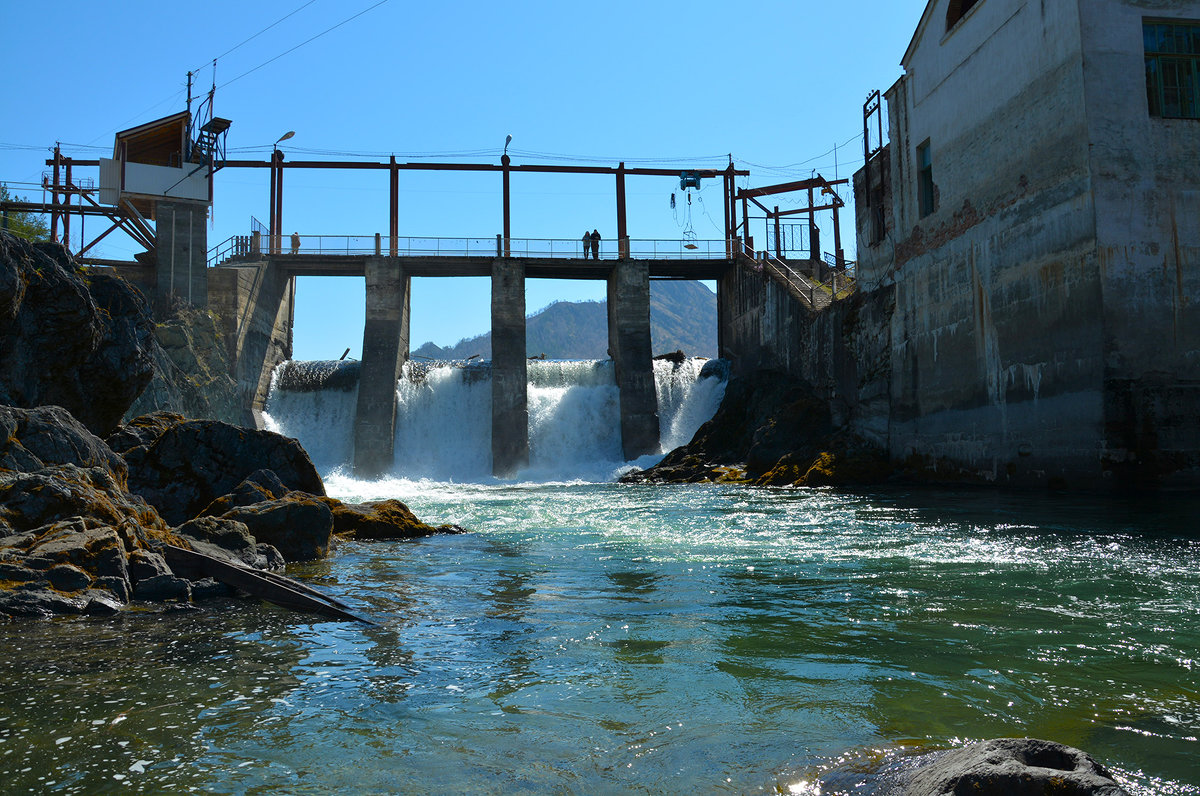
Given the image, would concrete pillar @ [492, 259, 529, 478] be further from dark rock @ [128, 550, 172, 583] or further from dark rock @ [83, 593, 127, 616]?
dark rock @ [83, 593, 127, 616]

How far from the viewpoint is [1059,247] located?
49.6 feet

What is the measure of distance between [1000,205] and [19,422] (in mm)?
16278

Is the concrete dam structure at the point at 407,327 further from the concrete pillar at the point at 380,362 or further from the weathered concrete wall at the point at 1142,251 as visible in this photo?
the weathered concrete wall at the point at 1142,251

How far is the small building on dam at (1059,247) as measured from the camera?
14.1m

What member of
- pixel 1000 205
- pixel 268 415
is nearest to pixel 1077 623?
pixel 1000 205

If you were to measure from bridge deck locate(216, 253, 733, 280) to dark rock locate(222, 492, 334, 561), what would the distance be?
23.7 meters

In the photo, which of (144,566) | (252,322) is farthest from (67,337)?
(252,322)

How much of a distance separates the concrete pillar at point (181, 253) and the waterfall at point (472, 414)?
4581mm

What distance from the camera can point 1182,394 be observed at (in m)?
14.0

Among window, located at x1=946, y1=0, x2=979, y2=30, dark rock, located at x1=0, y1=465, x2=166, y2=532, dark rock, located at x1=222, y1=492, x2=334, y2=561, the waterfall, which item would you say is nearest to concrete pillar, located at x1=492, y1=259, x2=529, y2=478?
the waterfall

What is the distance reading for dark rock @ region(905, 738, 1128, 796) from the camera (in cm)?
256

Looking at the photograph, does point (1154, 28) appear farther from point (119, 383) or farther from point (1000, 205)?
point (119, 383)

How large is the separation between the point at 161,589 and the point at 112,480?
214cm

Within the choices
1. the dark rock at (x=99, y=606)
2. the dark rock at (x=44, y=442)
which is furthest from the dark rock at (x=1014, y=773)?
the dark rock at (x=44, y=442)
